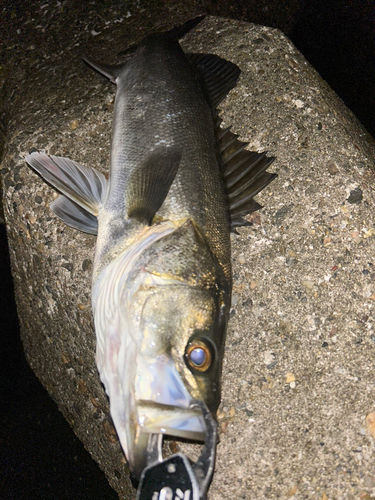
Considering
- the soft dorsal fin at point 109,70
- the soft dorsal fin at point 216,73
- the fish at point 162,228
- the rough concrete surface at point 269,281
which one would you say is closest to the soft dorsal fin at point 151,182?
the fish at point 162,228

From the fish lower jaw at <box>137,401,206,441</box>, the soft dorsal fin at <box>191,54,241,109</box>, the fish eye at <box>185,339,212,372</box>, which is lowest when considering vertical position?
the fish lower jaw at <box>137,401,206,441</box>

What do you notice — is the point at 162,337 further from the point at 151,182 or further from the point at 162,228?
the point at 151,182

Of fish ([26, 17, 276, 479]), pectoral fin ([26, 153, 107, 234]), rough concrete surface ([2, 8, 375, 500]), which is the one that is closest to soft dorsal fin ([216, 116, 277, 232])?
fish ([26, 17, 276, 479])

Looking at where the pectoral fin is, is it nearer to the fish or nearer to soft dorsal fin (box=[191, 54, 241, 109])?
the fish

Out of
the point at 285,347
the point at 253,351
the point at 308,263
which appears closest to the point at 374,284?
the point at 308,263

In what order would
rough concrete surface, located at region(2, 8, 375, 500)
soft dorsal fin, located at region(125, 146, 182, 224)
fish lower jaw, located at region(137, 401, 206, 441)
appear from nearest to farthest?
fish lower jaw, located at region(137, 401, 206, 441) → soft dorsal fin, located at region(125, 146, 182, 224) → rough concrete surface, located at region(2, 8, 375, 500)

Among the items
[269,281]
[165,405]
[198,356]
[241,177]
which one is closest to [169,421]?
[165,405]
